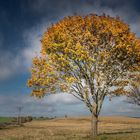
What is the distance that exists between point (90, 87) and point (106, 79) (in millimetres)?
2219

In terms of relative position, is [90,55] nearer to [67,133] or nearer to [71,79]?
[71,79]

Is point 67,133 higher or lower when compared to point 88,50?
lower

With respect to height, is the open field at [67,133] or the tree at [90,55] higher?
the tree at [90,55]

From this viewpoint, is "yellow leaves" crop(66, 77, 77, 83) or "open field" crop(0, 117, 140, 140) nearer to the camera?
"open field" crop(0, 117, 140, 140)

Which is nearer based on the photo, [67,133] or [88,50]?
[88,50]

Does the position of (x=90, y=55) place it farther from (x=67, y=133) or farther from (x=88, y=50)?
(x=67, y=133)

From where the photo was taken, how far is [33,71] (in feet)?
140

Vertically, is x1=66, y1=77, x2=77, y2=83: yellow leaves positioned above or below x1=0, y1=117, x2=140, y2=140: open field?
above

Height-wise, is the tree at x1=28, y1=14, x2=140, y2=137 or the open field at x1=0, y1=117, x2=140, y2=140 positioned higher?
the tree at x1=28, y1=14, x2=140, y2=137

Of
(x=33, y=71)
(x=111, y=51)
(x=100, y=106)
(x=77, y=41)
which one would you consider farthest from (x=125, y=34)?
(x=33, y=71)

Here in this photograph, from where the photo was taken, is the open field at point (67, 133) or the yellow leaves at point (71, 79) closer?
the open field at point (67, 133)

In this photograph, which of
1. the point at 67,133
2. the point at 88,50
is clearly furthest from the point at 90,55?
the point at 67,133

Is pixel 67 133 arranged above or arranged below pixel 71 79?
below

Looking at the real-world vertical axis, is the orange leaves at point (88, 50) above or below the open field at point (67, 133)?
above
